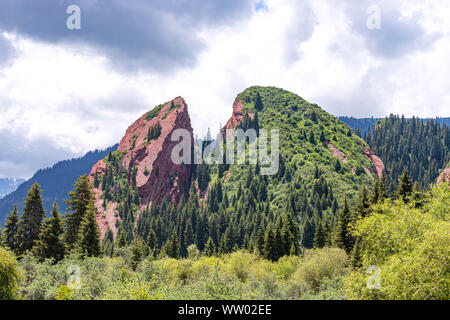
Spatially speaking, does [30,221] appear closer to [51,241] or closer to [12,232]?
[12,232]

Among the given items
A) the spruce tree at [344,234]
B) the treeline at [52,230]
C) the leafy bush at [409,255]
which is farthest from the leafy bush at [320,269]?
the treeline at [52,230]

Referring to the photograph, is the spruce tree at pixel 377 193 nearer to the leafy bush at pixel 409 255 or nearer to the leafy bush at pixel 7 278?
the leafy bush at pixel 409 255

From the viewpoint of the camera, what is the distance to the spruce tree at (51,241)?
55344 mm

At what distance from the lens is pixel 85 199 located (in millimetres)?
64250

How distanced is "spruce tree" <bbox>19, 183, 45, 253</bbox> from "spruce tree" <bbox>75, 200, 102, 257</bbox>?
7.26 metres

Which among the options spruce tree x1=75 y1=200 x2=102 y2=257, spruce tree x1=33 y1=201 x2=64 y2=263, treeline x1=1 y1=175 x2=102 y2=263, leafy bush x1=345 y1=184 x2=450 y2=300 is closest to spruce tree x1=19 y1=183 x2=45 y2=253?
treeline x1=1 y1=175 x2=102 y2=263

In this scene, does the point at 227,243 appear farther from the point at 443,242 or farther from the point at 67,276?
the point at 443,242

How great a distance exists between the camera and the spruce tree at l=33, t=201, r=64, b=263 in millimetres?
55344

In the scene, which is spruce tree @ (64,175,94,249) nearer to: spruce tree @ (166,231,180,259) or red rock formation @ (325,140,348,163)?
spruce tree @ (166,231,180,259)

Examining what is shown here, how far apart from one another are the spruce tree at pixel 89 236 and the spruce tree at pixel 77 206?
131 inches

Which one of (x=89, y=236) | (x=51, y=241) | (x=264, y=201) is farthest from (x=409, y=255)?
(x=264, y=201)

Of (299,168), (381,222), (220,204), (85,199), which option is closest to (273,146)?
(299,168)
